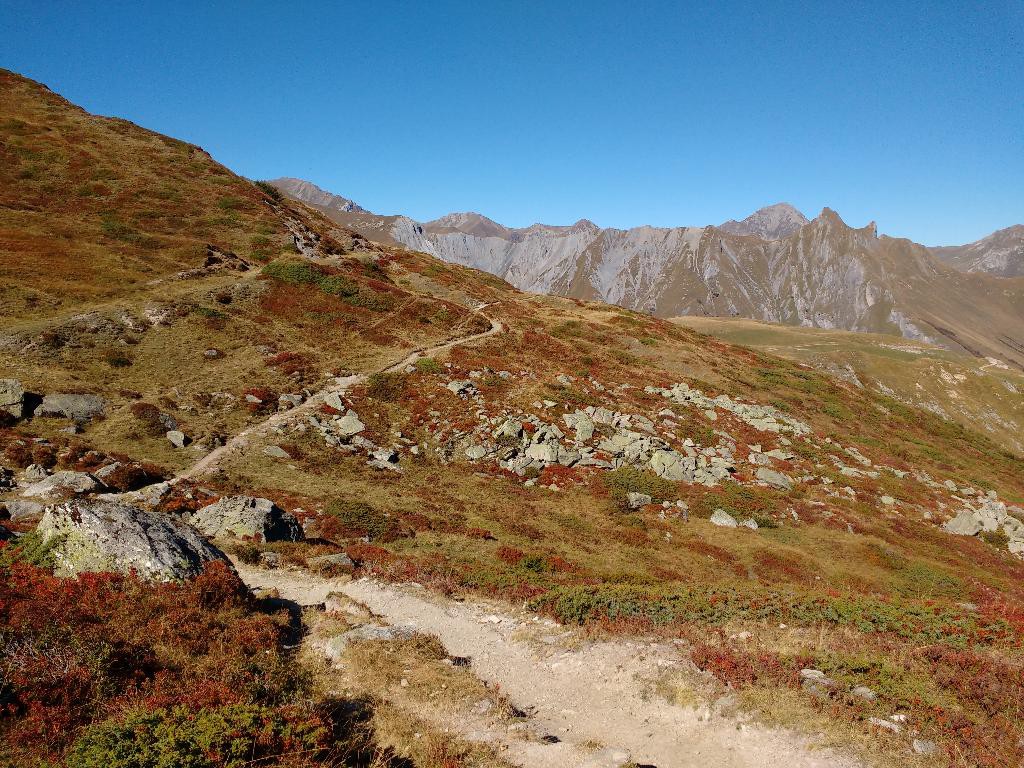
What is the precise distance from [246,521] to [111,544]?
878cm

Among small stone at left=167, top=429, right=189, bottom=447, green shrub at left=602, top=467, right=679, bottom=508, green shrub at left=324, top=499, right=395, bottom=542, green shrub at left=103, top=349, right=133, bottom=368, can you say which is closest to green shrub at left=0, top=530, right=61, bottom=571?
green shrub at left=324, top=499, right=395, bottom=542

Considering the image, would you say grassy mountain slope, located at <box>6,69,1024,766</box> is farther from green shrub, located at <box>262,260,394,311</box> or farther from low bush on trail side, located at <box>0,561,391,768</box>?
low bush on trail side, located at <box>0,561,391,768</box>

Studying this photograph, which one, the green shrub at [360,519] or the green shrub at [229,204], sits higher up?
the green shrub at [229,204]

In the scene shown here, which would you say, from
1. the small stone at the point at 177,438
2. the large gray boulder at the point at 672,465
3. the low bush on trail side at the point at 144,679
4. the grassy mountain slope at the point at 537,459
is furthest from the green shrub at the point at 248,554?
the large gray boulder at the point at 672,465

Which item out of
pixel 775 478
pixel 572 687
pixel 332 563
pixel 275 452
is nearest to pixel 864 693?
pixel 572 687

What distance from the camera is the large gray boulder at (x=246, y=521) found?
21.9 metres

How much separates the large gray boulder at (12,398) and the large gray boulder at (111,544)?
2041 centimetres

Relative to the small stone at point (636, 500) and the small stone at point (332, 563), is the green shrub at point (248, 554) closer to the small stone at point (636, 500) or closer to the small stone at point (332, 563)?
the small stone at point (332, 563)

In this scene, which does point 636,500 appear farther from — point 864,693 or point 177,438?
point 177,438

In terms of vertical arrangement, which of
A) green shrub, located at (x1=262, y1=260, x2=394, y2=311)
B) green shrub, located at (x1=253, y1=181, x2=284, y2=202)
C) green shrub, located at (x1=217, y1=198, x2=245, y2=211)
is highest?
green shrub, located at (x1=253, y1=181, x2=284, y2=202)

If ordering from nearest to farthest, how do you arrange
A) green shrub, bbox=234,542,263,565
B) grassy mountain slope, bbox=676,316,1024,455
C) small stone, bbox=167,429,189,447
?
green shrub, bbox=234,542,263,565, small stone, bbox=167,429,189,447, grassy mountain slope, bbox=676,316,1024,455

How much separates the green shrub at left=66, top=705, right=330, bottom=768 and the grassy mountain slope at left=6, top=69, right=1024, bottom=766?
0.96 meters

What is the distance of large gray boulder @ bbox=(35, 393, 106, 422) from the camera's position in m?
29.6

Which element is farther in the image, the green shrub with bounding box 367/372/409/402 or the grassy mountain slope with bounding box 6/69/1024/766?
the green shrub with bounding box 367/372/409/402
